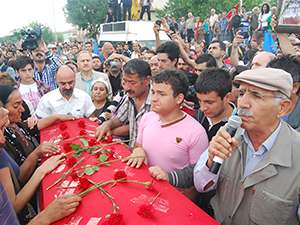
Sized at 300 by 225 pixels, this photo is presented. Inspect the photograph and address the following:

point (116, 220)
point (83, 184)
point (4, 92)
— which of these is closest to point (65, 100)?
point (4, 92)

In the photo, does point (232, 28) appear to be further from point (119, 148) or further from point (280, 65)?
point (119, 148)

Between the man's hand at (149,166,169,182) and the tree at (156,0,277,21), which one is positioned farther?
the tree at (156,0,277,21)

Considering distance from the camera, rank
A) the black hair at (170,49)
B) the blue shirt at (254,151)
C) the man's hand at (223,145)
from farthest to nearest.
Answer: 1. the black hair at (170,49)
2. the blue shirt at (254,151)
3. the man's hand at (223,145)

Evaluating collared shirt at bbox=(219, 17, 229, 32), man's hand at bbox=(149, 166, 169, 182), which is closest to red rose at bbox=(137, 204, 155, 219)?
man's hand at bbox=(149, 166, 169, 182)

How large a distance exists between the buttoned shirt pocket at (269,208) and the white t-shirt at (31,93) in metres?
4.05

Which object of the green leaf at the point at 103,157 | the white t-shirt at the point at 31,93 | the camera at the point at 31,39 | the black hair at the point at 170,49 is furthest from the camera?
the camera at the point at 31,39

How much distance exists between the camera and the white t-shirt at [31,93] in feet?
13.6

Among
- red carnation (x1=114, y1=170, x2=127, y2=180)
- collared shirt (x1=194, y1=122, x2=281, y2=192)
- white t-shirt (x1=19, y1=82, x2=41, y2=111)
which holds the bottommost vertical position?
white t-shirt (x1=19, y1=82, x2=41, y2=111)

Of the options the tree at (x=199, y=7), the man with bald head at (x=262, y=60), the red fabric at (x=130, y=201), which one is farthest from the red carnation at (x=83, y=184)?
the tree at (x=199, y=7)

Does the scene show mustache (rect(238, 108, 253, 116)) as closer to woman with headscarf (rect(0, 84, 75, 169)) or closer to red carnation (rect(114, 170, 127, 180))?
red carnation (rect(114, 170, 127, 180))

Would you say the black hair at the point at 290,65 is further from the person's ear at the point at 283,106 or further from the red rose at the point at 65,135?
the red rose at the point at 65,135

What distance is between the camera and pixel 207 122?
93.0 inches

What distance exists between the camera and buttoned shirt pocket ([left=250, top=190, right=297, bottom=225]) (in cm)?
127

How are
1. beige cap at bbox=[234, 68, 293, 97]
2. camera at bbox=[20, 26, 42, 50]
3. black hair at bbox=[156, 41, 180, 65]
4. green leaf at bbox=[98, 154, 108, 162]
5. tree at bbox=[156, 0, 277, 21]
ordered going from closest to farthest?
1. beige cap at bbox=[234, 68, 293, 97]
2. green leaf at bbox=[98, 154, 108, 162]
3. black hair at bbox=[156, 41, 180, 65]
4. camera at bbox=[20, 26, 42, 50]
5. tree at bbox=[156, 0, 277, 21]
